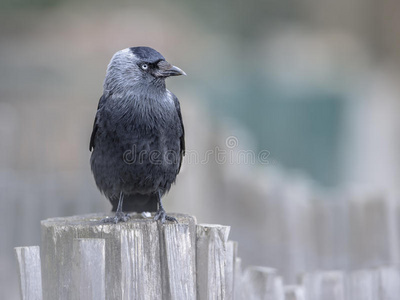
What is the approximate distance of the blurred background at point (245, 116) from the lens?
5766mm

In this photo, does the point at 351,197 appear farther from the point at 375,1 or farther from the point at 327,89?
the point at 375,1

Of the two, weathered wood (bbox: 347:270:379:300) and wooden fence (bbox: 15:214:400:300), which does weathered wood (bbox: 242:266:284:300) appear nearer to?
wooden fence (bbox: 15:214:400:300)

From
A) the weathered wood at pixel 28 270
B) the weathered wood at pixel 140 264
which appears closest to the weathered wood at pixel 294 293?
the weathered wood at pixel 140 264

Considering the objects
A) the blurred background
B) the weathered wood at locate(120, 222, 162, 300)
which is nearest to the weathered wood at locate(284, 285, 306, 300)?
the weathered wood at locate(120, 222, 162, 300)

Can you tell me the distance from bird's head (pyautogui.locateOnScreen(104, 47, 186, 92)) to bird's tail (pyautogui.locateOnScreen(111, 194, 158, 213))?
2.57 ft

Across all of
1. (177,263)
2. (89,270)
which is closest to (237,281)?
(177,263)

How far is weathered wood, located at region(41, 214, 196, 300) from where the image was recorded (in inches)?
125

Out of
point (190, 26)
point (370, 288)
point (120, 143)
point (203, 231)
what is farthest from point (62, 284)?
point (190, 26)

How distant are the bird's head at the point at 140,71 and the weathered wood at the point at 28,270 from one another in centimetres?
150

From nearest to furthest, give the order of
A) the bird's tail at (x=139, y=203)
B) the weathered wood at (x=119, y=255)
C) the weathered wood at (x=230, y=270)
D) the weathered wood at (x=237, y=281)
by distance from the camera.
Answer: the weathered wood at (x=119, y=255)
the weathered wood at (x=230, y=270)
the weathered wood at (x=237, y=281)
the bird's tail at (x=139, y=203)

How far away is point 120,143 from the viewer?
14.2ft

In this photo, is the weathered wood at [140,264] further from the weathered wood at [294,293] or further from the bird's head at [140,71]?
the bird's head at [140,71]

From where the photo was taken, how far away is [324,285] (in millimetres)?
4309

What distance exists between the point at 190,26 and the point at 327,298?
5.77m
